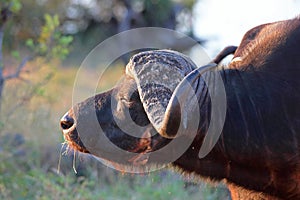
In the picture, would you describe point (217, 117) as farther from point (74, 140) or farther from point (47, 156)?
point (47, 156)

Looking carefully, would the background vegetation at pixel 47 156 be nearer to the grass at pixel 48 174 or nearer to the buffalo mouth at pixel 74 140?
the grass at pixel 48 174

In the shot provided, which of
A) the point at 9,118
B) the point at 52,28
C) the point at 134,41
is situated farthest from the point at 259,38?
the point at 134,41

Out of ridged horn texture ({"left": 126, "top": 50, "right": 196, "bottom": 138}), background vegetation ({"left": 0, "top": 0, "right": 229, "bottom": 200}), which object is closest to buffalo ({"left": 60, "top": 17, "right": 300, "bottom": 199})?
ridged horn texture ({"left": 126, "top": 50, "right": 196, "bottom": 138})

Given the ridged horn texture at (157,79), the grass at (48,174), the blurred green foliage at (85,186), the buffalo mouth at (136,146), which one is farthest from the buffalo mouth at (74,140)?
the blurred green foliage at (85,186)

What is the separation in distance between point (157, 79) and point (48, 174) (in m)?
3.70

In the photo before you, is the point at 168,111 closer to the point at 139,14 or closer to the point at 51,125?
the point at 51,125

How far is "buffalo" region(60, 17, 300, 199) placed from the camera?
4.14m

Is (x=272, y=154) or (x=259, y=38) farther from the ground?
(x=259, y=38)

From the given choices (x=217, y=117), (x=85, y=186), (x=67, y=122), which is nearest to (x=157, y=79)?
(x=217, y=117)

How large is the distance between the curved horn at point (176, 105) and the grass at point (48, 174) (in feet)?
7.40

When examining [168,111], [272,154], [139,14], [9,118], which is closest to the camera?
[168,111]

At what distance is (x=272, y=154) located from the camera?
168 inches

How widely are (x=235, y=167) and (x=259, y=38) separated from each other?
84 cm

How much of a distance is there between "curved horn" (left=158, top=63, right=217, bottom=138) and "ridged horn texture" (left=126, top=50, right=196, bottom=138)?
0.07m
